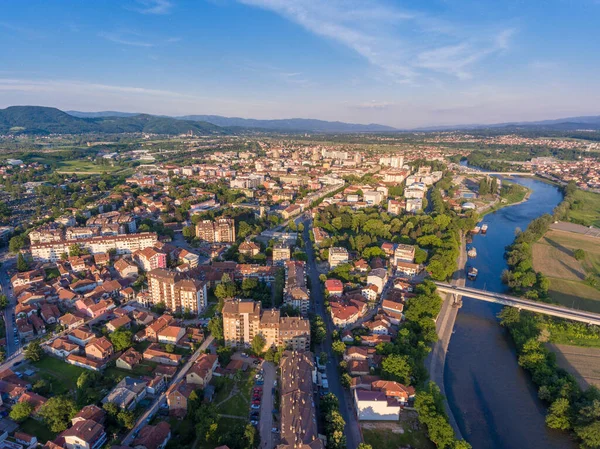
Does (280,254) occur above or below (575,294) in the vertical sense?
above

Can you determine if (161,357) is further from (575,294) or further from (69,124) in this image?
(69,124)

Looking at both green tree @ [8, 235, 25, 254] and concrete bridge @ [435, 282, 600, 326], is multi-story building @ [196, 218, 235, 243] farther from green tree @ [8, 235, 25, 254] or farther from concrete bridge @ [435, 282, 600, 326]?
concrete bridge @ [435, 282, 600, 326]

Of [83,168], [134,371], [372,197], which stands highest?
[83,168]

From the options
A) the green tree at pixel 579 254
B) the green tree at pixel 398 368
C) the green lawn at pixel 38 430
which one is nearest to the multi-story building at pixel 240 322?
the green tree at pixel 398 368

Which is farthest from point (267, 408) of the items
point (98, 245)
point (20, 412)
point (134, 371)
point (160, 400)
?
point (98, 245)

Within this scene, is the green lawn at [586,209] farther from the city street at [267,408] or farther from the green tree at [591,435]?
the city street at [267,408]

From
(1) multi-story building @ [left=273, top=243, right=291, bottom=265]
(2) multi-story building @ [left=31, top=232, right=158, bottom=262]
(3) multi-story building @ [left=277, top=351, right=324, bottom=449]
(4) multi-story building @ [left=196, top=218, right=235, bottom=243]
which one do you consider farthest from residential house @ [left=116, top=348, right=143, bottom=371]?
(4) multi-story building @ [left=196, top=218, right=235, bottom=243]
